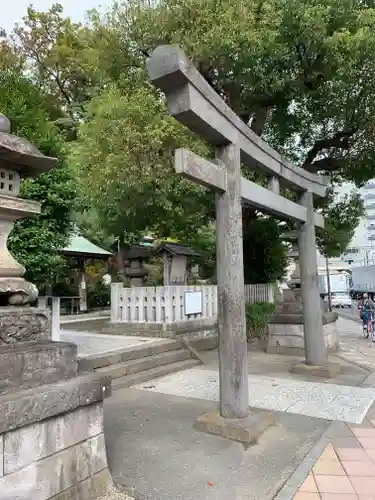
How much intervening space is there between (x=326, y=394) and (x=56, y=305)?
5406 mm

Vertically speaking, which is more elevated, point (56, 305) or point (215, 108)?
point (215, 108)

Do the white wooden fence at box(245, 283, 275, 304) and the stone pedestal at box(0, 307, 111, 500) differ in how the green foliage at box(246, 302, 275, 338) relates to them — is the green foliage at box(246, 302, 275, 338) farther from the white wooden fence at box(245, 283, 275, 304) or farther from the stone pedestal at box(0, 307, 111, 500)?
the stone pedestal at box(0, 307, 111, 500)

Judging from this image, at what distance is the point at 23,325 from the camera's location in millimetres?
2963

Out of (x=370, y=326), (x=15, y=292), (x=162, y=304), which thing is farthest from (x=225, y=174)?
(x=370, y=326)

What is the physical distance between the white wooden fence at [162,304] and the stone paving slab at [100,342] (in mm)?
878

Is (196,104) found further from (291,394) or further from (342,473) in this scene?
(291,394)

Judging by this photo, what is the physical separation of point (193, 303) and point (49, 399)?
8742 mm

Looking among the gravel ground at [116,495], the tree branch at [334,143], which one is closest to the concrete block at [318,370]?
the gravel ground at [116,495]

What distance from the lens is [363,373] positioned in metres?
8.05

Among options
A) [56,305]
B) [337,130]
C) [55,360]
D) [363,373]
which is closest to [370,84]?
[337,130]

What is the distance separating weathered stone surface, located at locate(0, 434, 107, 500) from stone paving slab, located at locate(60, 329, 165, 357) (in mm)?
4891

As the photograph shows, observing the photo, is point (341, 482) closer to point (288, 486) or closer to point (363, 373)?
point (288, 486)

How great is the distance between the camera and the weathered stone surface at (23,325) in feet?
9.36

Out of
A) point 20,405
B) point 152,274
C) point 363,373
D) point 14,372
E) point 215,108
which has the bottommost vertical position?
point 363,373
